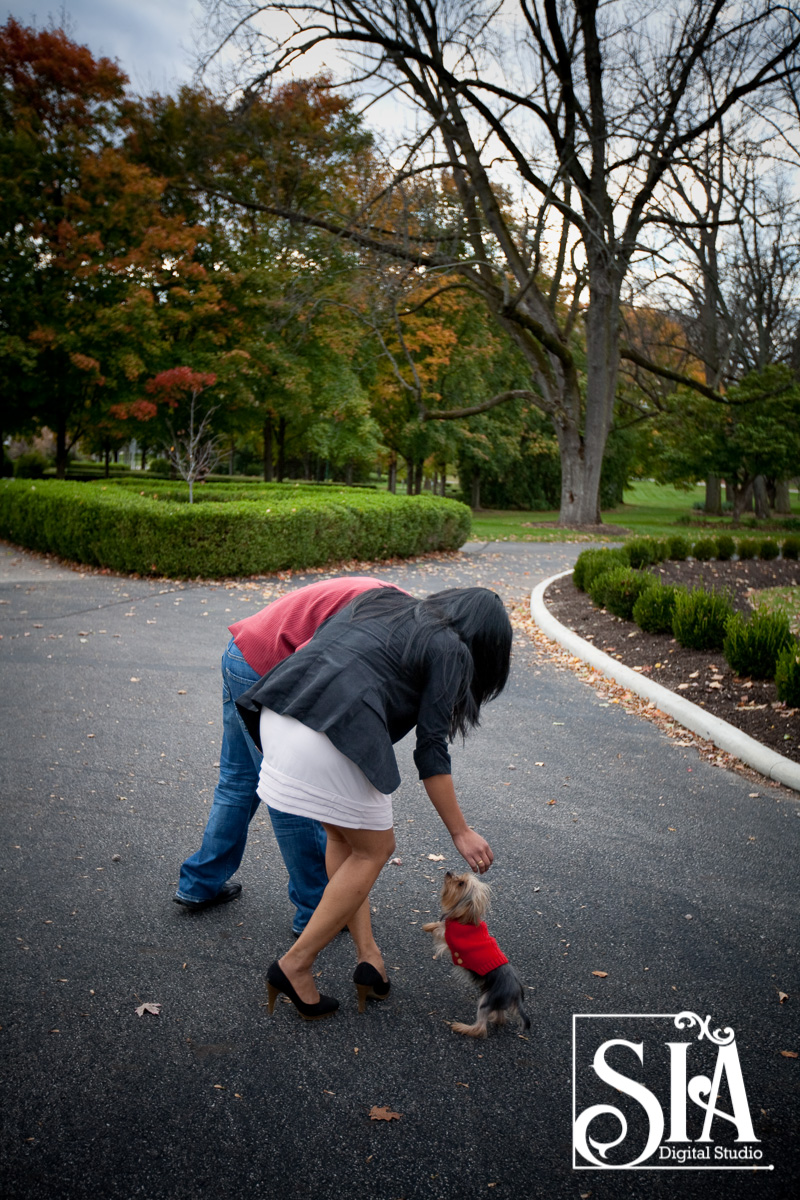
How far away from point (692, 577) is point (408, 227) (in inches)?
517

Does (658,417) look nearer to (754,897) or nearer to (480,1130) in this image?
(754,897)

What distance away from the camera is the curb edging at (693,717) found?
5.19m

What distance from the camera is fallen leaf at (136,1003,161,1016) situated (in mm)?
2756

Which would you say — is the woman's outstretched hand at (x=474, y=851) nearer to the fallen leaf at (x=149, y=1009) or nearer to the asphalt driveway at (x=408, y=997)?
the asphalt driveway at (x=408, y=997)

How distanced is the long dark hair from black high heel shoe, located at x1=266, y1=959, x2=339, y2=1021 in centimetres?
102

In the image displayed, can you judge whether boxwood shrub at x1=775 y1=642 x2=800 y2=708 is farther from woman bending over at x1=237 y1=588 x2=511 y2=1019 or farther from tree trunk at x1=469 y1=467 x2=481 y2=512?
tree trunk at x1=469 y1=467 x2=481 y2=512

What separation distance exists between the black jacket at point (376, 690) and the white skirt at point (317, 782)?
0.23ft

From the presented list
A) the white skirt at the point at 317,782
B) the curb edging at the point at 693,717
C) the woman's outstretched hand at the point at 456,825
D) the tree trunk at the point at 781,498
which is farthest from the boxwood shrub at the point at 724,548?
the tree trunk at the point at 781,498

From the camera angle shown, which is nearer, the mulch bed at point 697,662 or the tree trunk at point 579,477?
the mulch bed at point 697,662

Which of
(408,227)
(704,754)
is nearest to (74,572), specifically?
(704,754)

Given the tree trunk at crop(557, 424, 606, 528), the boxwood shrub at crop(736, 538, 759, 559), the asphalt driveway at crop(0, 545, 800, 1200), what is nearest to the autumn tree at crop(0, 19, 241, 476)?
the tree trunk at crop(557, 424, 606, 528)

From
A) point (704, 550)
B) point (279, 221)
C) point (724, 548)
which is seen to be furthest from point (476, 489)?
point (704, 550)

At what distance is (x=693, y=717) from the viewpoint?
20.0 ft

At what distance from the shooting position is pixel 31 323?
21.3m
